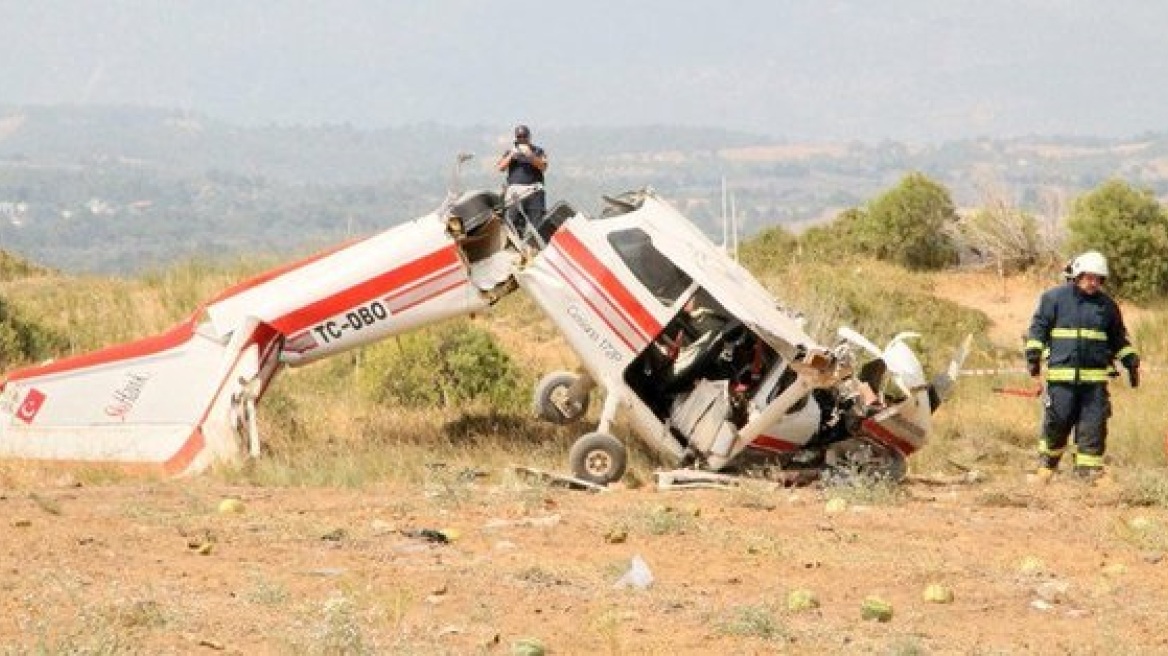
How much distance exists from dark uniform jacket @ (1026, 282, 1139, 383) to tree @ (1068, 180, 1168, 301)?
16.6 meters

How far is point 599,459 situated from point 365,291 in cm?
226

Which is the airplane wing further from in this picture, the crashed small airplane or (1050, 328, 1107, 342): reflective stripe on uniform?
(1050, 328, 1107, 342): reflective stripe on uniform

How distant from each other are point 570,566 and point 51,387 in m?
6.19

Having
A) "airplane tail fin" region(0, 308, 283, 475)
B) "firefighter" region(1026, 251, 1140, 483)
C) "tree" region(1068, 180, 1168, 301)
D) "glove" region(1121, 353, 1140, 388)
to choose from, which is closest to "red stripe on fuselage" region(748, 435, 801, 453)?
"firefighter" region(1026, 251, 1140, 483)

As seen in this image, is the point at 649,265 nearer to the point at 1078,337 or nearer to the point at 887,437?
the point at 887,437

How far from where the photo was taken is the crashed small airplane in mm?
15203

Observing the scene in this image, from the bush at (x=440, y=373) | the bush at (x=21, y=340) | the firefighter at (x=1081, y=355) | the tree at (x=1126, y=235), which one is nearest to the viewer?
the firefighter at (x=1081, y=355)

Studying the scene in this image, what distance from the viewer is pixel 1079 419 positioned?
15.6 meters

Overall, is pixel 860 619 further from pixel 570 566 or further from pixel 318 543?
→ pixel 318 543

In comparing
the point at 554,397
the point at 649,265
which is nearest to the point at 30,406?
the point at 554,397

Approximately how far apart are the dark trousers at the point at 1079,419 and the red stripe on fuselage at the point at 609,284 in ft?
9.74

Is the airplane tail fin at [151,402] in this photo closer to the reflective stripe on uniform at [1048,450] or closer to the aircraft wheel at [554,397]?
the aircraft wheel at [554,397]

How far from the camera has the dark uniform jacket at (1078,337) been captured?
15.5 metres

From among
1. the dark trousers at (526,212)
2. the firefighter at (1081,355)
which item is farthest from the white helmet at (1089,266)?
the dark trousers at (526,212)
